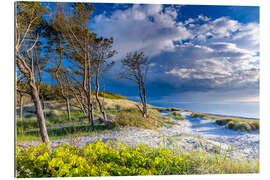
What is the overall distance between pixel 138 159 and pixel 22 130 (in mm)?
1887

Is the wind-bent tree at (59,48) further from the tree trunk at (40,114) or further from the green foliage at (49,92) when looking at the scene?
the tree trunk at (40,114)

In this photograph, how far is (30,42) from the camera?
9.52 feet

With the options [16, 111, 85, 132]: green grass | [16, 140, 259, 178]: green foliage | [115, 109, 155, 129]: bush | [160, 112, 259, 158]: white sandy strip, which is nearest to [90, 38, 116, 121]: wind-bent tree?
[115, 109, 155, 129]: bush

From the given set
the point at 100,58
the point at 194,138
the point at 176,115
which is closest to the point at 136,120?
the point at 176,115

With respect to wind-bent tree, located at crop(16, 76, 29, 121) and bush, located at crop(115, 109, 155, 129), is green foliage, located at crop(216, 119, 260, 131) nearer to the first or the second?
bush, located at crop(115, 109, 155, 129)

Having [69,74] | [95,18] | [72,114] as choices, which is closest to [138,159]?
[72,114]

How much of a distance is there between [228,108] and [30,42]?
363cm

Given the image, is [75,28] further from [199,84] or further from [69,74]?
[199,84]

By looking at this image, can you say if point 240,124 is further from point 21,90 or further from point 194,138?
point 21,90

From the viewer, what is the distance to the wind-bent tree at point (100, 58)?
316cm

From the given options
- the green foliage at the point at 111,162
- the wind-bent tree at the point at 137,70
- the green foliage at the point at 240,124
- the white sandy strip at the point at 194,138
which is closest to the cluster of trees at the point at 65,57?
the wind-bent tree at the point at 137,70

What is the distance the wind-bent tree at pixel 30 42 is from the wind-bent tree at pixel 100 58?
0.96 meters

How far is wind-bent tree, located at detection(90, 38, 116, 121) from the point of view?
316 centimetres

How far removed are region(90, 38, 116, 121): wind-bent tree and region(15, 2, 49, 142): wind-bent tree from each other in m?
0.96
